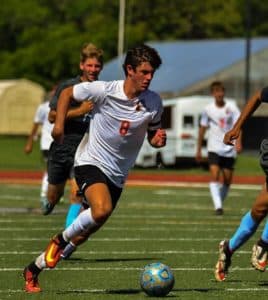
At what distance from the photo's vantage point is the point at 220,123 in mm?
20672

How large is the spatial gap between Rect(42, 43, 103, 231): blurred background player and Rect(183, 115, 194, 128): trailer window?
28.7 metres

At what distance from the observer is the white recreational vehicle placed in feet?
133

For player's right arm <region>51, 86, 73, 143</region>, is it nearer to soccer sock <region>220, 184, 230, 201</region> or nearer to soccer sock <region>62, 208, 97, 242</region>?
soccer sock <region>62, 208, 97, 242</region>

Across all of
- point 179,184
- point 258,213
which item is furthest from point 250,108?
point 179,184

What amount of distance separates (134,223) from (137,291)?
307 inches

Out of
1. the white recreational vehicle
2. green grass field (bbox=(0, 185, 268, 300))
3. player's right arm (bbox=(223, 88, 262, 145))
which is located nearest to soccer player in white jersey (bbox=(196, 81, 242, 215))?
green grass field (bbox=(0, 185, 268, 300))

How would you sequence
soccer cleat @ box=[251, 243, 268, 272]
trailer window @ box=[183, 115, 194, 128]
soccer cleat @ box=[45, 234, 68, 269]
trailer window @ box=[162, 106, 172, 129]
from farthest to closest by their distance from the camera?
1. trailer window @ box=[162, 106, 172, 129]
2. trailer window @ box=[183, 115, 194, 128]
3. soccer cleat @ box=[251, 243, 268, 272]
4. soccer cleat @ box=[45, 234, 68, 269]

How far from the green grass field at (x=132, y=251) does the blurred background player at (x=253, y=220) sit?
7.5 inches

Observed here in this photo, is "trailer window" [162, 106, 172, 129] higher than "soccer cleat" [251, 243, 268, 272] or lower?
lower

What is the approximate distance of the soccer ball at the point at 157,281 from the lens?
10.1 meters

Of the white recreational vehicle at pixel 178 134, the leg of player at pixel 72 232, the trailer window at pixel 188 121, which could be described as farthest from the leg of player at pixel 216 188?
the trailer window at pixel 188 121

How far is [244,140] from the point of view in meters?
58.9

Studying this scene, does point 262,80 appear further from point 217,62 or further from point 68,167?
point 68,167

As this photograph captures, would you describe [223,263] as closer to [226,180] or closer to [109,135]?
[109,135]
